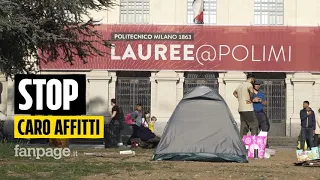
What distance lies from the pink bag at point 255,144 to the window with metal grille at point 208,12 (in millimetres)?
20971

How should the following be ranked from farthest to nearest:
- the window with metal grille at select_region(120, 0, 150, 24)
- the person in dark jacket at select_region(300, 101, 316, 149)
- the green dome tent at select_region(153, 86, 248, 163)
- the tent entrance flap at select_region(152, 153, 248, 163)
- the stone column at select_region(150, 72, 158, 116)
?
the window with metal grille at select_region(120, 0, 150, 24)
the stone column at select_region(150, 72, 158, 116)
the person in dark jacket at select_region(300, 101, 316, 149)
the green dome tent at select_region(153, 86, 248, 163)
the tent entrance flap at select_region(152, 153, 248, 163)

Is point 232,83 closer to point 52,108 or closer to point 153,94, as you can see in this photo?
point 153,94

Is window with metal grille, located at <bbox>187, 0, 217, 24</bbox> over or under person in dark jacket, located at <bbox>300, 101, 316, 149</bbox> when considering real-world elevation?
over

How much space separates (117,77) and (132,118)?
12215 millimetres

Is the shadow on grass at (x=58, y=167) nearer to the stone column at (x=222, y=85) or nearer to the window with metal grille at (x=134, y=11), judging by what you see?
the stone column at (x=222, y=85)

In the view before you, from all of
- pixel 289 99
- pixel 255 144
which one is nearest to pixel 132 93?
pixel 289 99

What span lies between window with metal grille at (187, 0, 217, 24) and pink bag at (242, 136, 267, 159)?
20971 mm

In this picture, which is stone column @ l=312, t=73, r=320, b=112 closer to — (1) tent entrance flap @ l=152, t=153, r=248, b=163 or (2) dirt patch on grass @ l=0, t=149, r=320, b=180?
(2) dirt patch on grass @ l=0, t=149, r=320, b=180

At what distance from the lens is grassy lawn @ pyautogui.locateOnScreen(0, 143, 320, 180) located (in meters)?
13.3

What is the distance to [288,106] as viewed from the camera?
37906 millimetres

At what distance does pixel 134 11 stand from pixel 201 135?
2206 cm

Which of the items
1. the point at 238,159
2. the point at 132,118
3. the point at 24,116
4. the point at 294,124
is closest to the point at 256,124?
the point at 238,159

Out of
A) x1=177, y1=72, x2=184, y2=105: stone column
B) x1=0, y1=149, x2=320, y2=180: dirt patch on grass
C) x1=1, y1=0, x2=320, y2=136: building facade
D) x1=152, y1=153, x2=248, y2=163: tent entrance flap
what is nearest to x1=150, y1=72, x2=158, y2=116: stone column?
x1=1, y1=0, x2=320, y2=136: building facade

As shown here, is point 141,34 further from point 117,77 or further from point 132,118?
point 132,118
